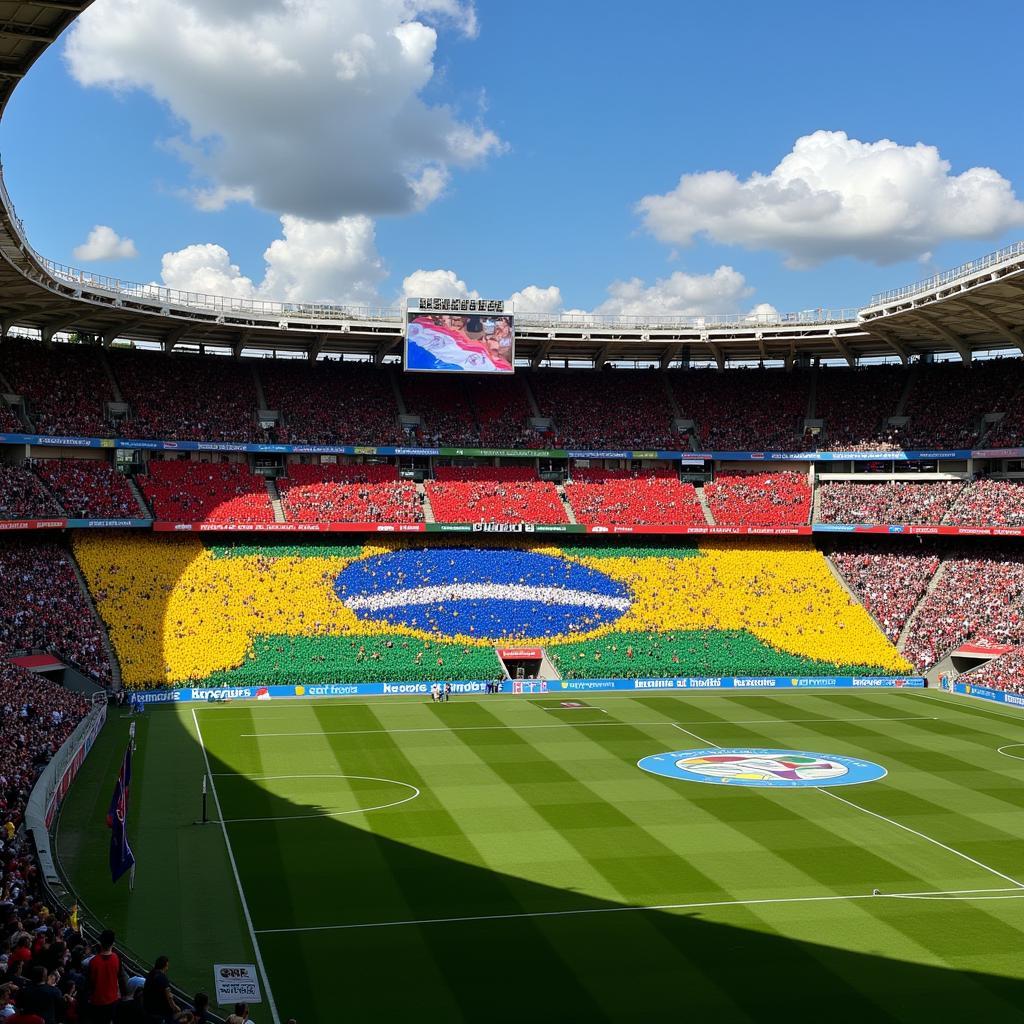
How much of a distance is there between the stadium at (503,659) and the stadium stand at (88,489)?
0.25m

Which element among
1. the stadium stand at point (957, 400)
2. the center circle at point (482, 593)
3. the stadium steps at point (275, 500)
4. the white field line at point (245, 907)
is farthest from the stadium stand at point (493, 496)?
the white field line at point (245, 907)

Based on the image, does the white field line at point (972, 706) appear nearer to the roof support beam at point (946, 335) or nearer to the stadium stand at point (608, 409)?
the roof support beam at point (946, 335)

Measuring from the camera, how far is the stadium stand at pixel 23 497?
51594 mm

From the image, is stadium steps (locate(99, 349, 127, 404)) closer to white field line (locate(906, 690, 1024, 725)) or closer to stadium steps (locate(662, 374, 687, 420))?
stadium steps (locate(662, 374, 687, 420))

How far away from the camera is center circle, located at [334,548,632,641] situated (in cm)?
5694

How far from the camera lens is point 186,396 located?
6538 centimetres

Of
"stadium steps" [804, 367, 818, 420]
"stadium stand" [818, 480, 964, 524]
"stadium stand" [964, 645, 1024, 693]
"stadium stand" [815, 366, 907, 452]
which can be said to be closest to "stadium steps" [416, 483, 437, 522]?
"stadium stand" [818, 480, 964, 524]

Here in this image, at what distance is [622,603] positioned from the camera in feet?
197

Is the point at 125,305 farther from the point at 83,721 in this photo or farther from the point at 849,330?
the point at 849,330

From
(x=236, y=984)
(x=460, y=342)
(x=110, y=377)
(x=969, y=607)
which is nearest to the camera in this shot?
(x=236, y=984)

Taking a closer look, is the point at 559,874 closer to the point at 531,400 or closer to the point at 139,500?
the point at 139,500

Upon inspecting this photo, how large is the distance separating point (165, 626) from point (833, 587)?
3760cm

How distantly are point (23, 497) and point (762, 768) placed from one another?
37785mm

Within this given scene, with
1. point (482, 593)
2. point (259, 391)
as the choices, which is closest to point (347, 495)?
point (259, 391)
